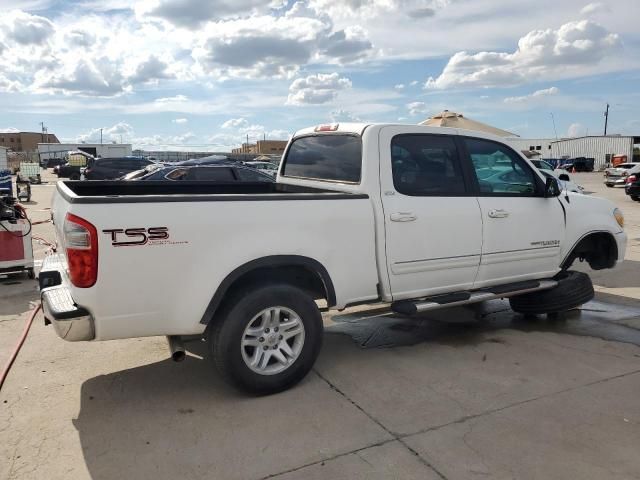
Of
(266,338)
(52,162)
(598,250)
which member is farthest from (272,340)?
(52,162)

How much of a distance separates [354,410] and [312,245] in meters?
1.17

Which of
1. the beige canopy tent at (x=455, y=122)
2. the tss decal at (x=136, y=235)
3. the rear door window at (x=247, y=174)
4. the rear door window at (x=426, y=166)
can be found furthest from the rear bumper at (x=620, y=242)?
the rear door window at (x=247, y=174)

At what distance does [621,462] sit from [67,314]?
11.0 ft

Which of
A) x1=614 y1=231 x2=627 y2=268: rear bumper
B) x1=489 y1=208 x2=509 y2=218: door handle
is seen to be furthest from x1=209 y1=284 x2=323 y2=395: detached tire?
x1=614 y1=231 x2=627 y2=268: rear bumper

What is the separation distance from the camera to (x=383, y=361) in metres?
4.54

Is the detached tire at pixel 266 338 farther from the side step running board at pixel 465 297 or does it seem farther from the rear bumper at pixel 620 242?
the rear bumper at pixel 620 242

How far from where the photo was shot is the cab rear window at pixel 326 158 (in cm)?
448

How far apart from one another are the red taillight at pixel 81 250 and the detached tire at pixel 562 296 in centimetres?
435

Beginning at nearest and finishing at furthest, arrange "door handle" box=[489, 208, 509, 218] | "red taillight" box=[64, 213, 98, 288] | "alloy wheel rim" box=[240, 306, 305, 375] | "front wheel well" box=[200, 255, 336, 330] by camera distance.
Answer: "red taillight" box=[64, 213, 98, 288] → "front wheel well" box=[200, 255, 336, 330] → "alloy wheel rim" box=[240, 306, 305, 375] → "door handle" box=[489, 208, 509, 218]

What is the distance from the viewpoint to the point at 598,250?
5.99m

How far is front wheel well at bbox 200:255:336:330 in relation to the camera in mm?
3579

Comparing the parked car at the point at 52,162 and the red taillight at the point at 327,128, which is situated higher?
the parked car at the point at 52,162

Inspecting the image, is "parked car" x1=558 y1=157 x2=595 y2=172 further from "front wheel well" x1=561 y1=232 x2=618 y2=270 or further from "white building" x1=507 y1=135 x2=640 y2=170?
"front wheel well" x1=561 y1=232 x2=618 y2=270

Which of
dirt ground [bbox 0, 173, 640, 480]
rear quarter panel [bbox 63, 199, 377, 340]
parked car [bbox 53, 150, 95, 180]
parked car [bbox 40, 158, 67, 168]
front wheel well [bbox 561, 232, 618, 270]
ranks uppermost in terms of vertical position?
parked car [bbox 40, 158, 67, 168]
